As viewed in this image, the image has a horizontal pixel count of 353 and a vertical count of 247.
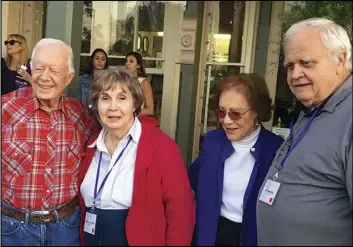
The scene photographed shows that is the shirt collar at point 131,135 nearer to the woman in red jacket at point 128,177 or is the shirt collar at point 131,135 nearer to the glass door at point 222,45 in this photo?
the woman in red jacket at point 128,177

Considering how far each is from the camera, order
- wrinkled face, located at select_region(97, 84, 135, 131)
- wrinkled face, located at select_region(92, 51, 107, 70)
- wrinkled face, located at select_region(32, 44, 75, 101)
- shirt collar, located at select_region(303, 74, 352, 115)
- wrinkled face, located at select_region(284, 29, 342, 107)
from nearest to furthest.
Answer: shirt collar, located at select_region(303, 74, 352, 115) < wrinkled face, located at select_region(284, 29, 342, 107) < wrinkled face, located at select_region(97, 84, 135, 131) < wrinkled face, located at select_region(32, 44, 75, 101) < wrinkled face, located at select_region(92, 51, 107, 70)

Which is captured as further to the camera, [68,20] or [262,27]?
[262,27]

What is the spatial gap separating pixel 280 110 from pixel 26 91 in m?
2.64

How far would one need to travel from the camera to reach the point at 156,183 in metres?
1.54

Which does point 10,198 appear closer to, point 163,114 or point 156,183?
point 156,183

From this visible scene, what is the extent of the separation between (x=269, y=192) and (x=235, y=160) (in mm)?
413

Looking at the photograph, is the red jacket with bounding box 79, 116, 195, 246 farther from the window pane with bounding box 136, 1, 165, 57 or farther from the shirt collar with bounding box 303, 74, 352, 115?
the window pane with bounding box 136, 1, 165, 57

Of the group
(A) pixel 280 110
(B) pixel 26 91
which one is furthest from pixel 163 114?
(B) pixel 26 91

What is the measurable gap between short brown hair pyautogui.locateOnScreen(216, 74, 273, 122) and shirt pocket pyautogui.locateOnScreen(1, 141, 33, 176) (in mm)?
911

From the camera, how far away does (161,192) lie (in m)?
1.53

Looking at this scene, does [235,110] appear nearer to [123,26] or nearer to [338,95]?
[338,95]

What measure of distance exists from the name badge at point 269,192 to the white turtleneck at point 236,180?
28cm

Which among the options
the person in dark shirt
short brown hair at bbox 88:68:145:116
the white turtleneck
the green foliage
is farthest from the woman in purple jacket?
the person in dark shirt

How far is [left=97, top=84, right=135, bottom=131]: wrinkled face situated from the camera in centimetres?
160
